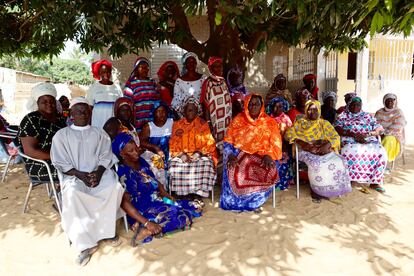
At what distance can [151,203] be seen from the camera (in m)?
3.46

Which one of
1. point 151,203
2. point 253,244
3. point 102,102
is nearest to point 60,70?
point 102,102

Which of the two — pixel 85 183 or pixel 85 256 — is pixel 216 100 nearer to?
pixel 85 183

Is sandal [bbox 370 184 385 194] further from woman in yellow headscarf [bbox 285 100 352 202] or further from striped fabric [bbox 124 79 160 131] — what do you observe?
striped fabric [bbox 124 79 160 131]

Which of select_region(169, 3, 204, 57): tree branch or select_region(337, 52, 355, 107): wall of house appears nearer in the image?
select_region(169, 3, 204, 57): tree branch

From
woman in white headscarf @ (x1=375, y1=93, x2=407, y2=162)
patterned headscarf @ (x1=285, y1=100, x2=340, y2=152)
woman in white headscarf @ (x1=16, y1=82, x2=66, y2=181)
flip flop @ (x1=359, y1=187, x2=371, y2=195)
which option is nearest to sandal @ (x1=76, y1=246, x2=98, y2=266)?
woman in white headscarf @ (x1=16, y1=82, x2=66, y2=181)

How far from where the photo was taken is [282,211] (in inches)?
154

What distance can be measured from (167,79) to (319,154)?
8.50 feet

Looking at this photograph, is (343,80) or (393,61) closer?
(343,80)

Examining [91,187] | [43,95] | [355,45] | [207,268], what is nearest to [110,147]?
[91,187]

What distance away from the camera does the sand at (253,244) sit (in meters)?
2.75

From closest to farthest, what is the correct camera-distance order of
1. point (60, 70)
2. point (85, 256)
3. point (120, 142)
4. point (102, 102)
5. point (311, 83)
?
point (85, 256)
point (120, 142)
point (102, 102)
point (311, 83)
point (60, 70)

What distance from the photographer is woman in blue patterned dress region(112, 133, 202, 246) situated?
11.0 feet

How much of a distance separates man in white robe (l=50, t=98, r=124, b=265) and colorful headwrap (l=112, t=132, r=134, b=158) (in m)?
0.20

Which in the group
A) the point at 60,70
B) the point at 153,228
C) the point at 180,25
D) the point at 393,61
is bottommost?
the point at 153,228
